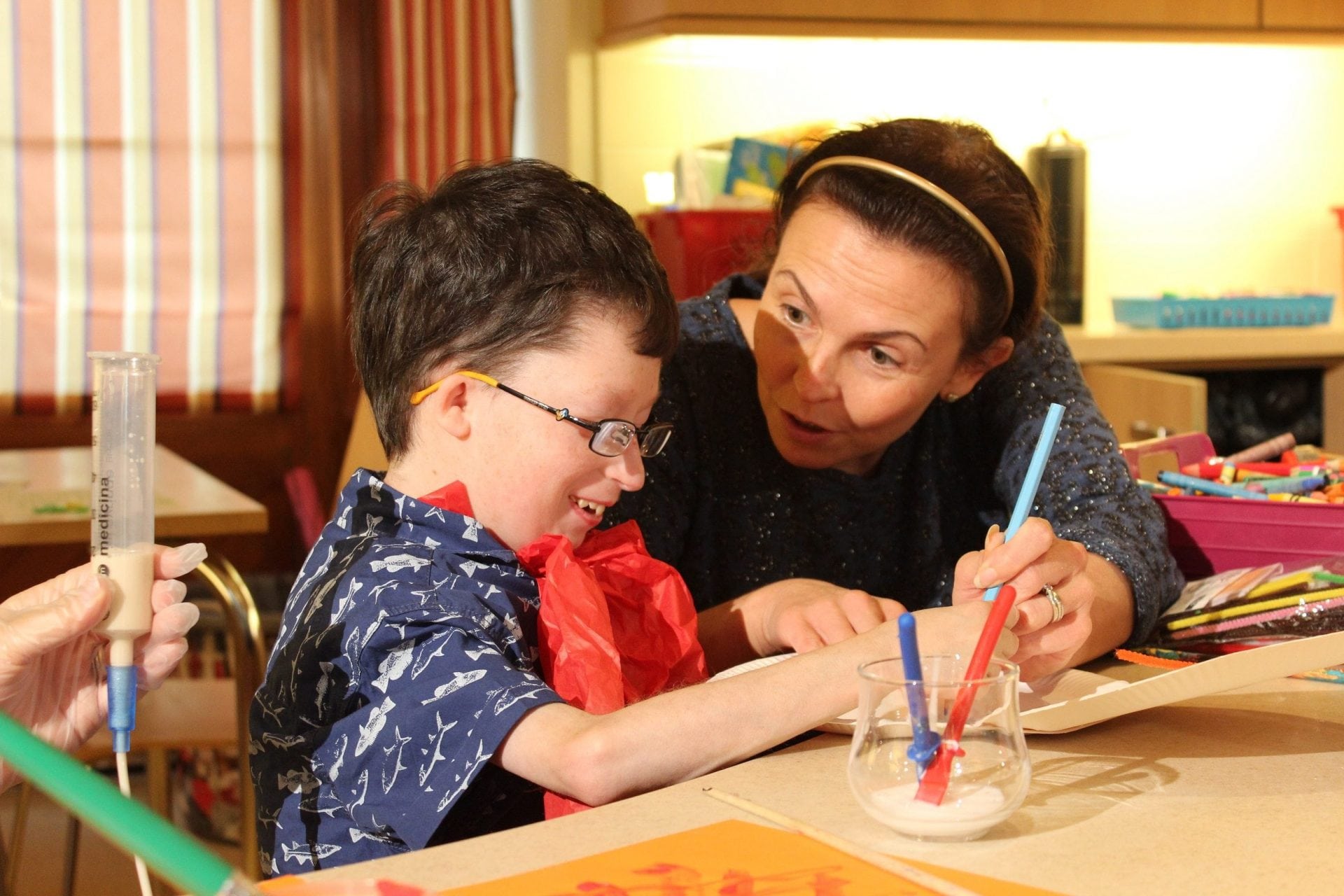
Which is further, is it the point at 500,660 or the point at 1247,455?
the point at 1247,455

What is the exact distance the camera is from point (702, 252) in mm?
3162

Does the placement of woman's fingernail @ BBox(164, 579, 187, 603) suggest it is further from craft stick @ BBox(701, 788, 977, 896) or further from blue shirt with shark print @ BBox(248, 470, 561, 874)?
craft stick @ BBox(701, 788, 977, 896)

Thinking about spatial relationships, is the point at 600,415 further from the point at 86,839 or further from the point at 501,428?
the point at 86,839

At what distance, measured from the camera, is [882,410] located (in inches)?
57.1

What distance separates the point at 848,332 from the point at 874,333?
25 mm

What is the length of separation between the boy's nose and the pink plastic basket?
2.10 feet

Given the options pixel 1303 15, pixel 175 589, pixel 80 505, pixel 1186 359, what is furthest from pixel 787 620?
pixel 1303 15

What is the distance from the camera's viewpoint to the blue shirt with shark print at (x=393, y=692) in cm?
90

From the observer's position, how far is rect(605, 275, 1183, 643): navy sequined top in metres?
1.46

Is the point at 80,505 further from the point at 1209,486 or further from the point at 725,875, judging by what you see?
the point at 725,875

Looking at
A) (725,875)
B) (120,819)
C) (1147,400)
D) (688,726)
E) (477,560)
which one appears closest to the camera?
(120,819)

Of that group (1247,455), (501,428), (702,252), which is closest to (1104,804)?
(501,428)

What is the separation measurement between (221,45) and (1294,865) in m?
3.25

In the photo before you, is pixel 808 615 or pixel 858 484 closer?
pixel 808 615
